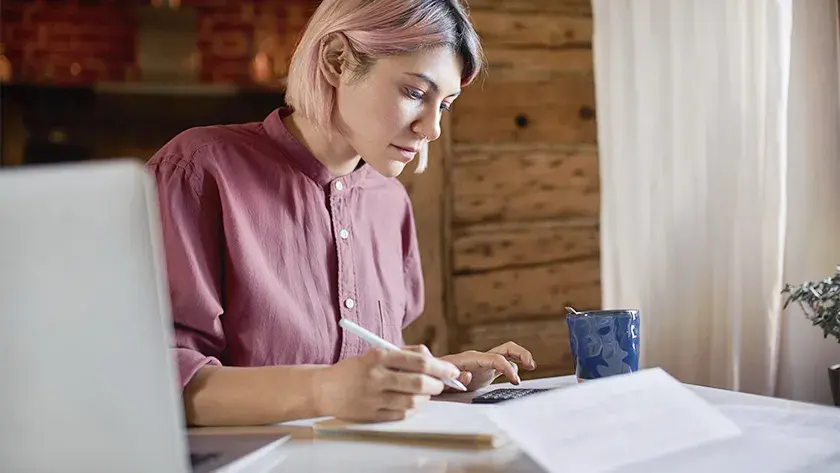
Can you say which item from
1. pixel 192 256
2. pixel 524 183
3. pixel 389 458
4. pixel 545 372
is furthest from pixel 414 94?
pixel 545 372

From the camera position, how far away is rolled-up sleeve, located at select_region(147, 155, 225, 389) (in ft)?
3.65

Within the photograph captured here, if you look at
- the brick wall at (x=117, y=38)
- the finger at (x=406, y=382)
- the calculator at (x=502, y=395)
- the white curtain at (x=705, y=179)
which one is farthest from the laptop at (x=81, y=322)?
the brick wall at (x=117, y=38)

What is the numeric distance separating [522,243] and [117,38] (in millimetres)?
2861

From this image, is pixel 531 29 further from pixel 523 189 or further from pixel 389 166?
pixel 389 166

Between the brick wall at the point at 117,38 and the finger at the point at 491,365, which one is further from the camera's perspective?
the brick wall at the point at 117,38

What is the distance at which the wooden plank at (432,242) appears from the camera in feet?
8.25

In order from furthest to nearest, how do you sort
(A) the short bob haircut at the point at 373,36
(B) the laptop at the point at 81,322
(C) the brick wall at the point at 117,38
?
1. (C) the brick wall at the point at 117,38
2. (A) the short bob haircut at the point at 373,36
3. (B) the laptop at the point at 81,322

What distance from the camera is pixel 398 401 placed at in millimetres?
909

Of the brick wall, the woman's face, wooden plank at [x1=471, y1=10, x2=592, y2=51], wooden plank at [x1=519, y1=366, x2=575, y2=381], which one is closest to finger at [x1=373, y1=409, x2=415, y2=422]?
the woman's face

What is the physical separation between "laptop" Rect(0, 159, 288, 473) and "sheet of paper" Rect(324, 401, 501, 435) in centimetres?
40

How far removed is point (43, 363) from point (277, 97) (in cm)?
406

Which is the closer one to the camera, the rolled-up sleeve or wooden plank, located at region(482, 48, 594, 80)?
the rolled-up sleeve

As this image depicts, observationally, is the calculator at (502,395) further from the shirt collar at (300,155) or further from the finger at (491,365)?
the shirt collar at (300,155)

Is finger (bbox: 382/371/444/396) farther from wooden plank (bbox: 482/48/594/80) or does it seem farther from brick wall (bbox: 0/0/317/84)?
brick wall (bbox: 0/0/317/84)
